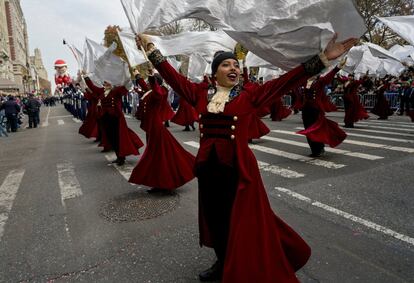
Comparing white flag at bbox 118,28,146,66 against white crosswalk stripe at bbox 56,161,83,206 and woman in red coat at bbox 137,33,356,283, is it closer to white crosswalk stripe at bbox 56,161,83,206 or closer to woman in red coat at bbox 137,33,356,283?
white crosswalk stripe at bbox 56,161,83,206

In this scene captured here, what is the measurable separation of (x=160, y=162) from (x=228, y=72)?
11.0 feet

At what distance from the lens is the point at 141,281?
337 centimetres

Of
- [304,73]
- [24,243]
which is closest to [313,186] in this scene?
[304,73]

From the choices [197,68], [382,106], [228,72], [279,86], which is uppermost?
[197,68]

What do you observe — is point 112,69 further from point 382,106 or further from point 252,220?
point 382,106

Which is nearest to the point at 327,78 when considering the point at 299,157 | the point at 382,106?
the point at 299,157

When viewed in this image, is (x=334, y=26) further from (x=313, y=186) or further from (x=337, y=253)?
(x=313, y=186)

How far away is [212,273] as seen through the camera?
3.32m

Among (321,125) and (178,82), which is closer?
(178,82)

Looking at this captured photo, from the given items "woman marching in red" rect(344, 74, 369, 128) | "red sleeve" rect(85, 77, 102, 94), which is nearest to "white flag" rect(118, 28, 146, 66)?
"red sleeve" rect(85, 77, 102, 94)

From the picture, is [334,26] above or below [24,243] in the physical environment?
above

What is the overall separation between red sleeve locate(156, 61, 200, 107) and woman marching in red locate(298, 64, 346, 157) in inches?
220

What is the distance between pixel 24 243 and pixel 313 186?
426 centimetres

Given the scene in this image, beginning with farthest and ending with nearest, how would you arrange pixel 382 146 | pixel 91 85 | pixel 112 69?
pixel 382 146
pixel 91 85
pixel 112 69
